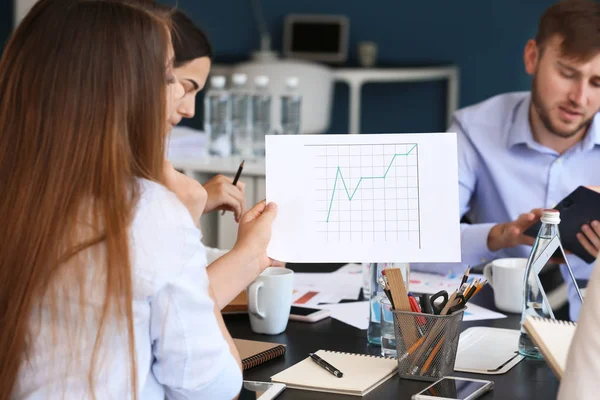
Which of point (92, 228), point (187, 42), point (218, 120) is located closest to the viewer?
point (92, 228)

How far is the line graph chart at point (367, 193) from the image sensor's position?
1227mm

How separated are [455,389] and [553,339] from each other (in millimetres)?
141

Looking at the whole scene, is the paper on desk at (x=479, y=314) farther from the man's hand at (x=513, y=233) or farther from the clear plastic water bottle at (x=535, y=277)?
the man's hand at (x=513, y=233)

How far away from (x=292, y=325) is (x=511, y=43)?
3.85 m

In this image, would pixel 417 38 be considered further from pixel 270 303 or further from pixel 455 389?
pixel 455 389

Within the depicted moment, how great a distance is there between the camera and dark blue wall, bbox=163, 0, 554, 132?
4863mm

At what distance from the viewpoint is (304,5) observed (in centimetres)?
524

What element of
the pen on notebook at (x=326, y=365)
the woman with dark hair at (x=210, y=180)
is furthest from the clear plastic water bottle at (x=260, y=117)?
the pen on notebook at (x=326, y=365)

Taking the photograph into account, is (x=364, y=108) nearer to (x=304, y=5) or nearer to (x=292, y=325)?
(x=304, y=5)

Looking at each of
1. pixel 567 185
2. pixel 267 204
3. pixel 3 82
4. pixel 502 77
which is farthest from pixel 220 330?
pixel 502 77

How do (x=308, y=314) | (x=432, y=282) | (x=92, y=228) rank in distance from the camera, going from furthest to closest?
(x=432, y=282) < (x=308, y=314) < (x=92, y=228)

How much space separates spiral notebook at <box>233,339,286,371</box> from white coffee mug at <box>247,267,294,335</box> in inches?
2.6

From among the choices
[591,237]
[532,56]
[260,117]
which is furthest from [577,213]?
Answer: [260,117]

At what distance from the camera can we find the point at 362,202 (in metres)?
1.23
